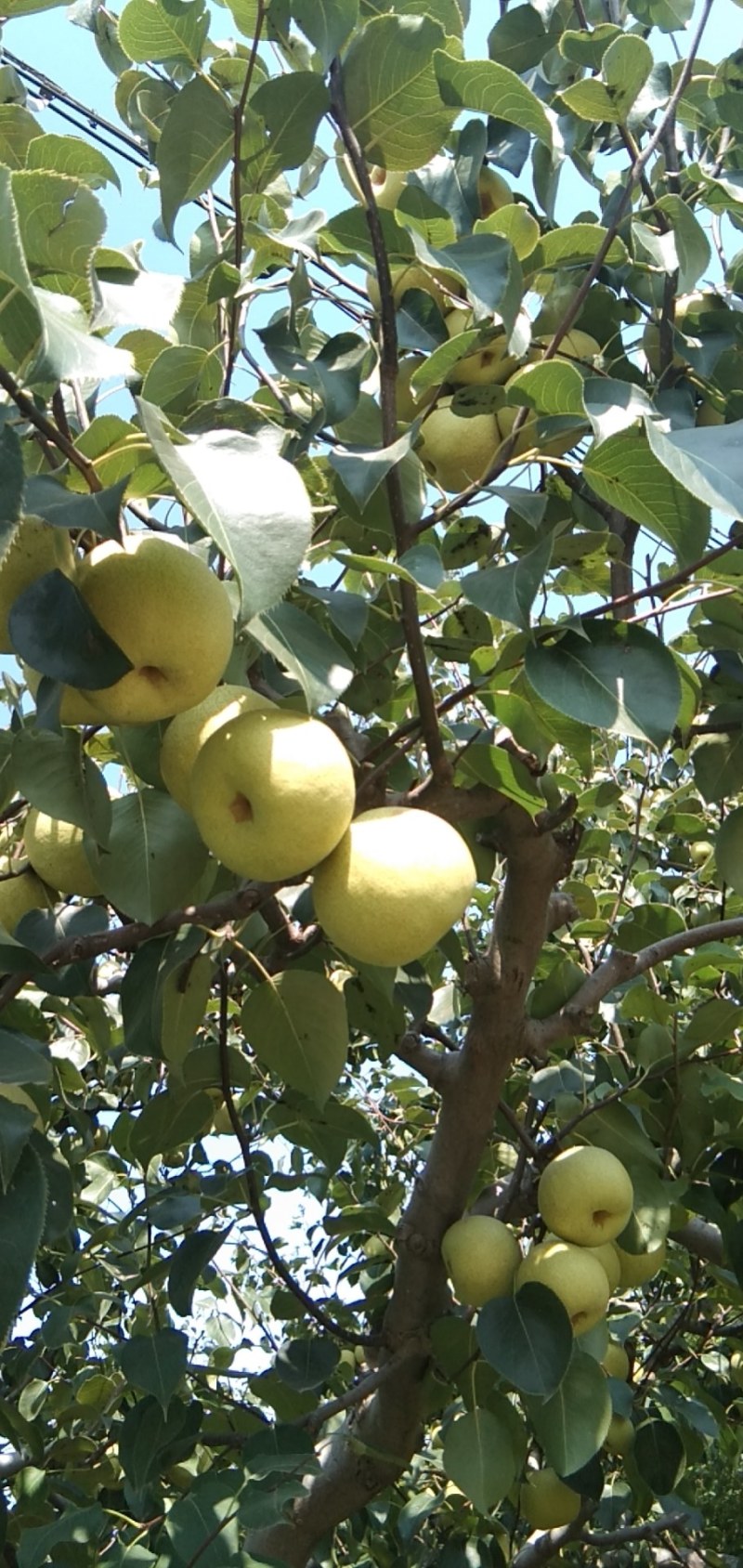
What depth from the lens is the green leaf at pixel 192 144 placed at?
1.32 m

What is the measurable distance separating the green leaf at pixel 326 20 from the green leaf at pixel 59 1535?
1943 mm

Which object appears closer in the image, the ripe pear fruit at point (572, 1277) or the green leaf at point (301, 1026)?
the green leaf at point (301, 1026)

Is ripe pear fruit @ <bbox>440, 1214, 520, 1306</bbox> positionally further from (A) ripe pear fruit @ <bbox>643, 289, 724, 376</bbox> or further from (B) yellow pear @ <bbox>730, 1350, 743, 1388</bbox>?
(B) yellow pear @ <bbox>730, 1350, 743, 1388</bbox>

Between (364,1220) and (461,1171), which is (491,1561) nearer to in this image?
(364,1220)

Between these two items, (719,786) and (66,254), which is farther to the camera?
(719,786)

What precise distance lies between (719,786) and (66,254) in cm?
111

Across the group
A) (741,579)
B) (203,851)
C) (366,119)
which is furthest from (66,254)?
(741,579)

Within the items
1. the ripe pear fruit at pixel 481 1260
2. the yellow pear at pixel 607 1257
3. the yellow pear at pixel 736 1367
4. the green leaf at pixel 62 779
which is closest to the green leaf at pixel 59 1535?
the ripe pear fruit at pixel 481 1260

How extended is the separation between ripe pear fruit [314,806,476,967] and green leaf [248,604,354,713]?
16 cm

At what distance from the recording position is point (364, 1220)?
7.56ft

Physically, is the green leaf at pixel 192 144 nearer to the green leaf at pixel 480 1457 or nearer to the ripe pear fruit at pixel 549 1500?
the green leaf at pixel 480 1457

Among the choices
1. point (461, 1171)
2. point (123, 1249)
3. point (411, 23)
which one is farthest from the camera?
point (123, 1249)

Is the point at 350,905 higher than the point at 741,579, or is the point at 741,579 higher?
the point at 741,579

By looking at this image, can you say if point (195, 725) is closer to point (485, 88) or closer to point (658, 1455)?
point (485, 88)
